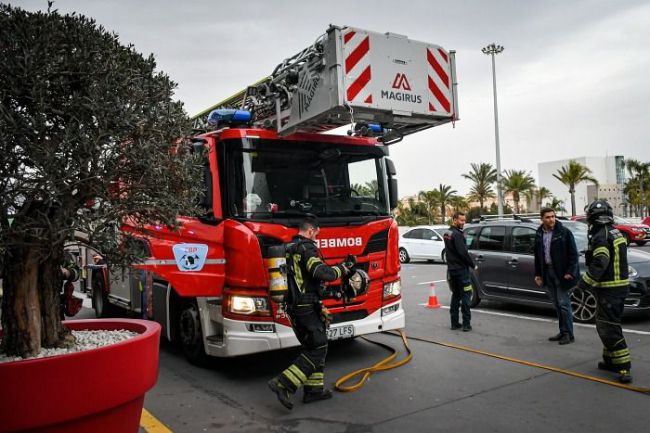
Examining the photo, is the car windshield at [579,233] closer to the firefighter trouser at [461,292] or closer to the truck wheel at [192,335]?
the firefighter trouser at [461,292]

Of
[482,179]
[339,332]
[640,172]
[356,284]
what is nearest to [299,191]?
[356,284]

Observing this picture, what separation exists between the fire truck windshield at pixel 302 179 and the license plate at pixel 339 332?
48.5 inches

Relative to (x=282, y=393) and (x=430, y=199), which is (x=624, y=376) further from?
(x=430, y=199)

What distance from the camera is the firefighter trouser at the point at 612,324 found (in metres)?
5.15

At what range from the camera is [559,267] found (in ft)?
22.2

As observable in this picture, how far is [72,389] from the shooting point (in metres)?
2.86

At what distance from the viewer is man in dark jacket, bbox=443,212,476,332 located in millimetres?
7656

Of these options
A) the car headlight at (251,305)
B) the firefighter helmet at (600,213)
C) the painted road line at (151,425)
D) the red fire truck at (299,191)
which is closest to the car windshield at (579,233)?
the firefighter helmet at (600,213)

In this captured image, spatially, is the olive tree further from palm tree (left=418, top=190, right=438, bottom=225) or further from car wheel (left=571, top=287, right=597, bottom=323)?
palm tree (left=418, top=190, right=438, bottom=225)

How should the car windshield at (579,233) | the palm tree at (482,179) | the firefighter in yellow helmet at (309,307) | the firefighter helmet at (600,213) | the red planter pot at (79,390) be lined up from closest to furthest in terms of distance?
the red planter pot at (79,390), the firefighter in yellow helmet at (309,307), the firefighter helmet at (600,213), the car windshield at (579,233), the palm tree at (482,179)

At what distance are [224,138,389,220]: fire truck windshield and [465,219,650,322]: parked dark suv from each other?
10.8 ft

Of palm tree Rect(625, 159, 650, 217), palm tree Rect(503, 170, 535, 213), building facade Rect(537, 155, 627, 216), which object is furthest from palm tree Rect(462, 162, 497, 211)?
building facade Rect(537, 155, 627, 216)

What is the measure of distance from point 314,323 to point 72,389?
2.31 meters

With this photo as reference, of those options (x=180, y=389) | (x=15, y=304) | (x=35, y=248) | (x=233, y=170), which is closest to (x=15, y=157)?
(x=35, y=248)
